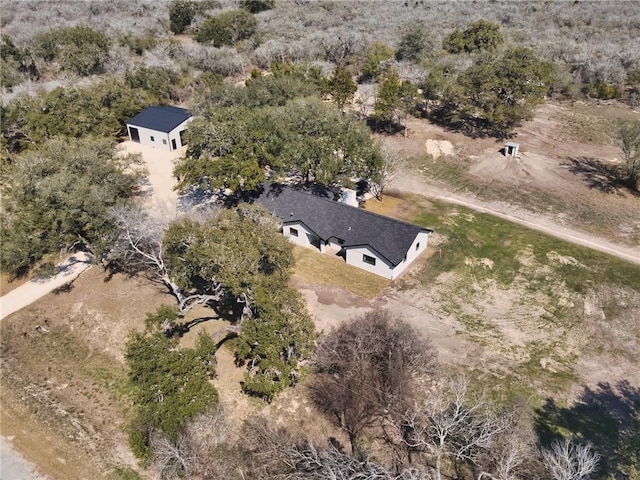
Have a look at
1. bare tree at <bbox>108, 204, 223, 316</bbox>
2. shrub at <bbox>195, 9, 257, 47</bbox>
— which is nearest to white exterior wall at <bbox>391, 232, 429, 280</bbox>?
bare tree at <bbox>108, 204, 223, 316</bbox>

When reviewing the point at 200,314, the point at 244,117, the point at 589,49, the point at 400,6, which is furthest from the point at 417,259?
the point at 400,6

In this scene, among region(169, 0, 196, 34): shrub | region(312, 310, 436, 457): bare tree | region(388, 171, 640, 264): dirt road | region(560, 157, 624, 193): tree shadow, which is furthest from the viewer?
region(169, 0, 196, 34): shrub

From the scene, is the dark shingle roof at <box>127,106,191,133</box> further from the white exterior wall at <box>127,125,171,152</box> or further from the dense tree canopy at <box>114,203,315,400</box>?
the dense tree canopy at <box>114,203,315,400</box>

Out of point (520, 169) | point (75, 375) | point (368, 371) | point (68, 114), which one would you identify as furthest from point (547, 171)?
point (68, 114)

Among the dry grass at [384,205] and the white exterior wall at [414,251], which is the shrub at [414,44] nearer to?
the dry grass at [384,205]

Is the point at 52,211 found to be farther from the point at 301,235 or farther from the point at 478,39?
the point at 478,39

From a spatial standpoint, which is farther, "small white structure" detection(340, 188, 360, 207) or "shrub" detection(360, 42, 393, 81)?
"shrub" detection(360, 42, 393, 81)

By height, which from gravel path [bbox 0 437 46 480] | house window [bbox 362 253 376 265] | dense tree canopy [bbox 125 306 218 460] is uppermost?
dense tree canopy [bbox 125 306 218 460]

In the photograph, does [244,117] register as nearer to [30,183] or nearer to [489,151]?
[30,183]
